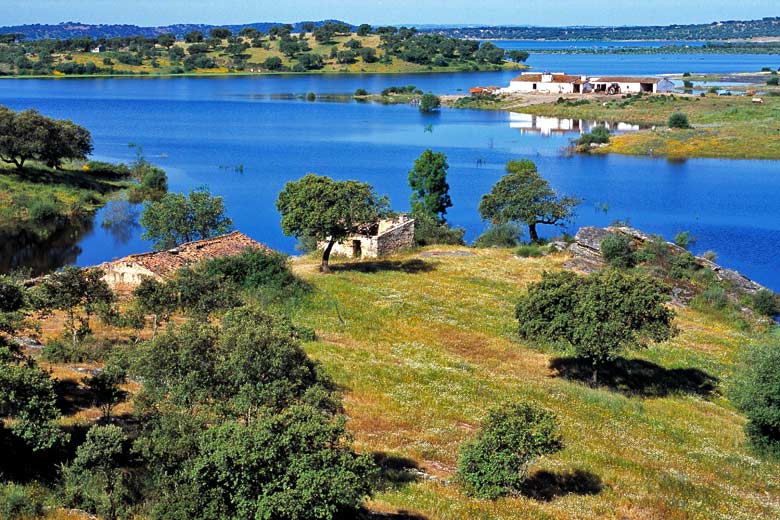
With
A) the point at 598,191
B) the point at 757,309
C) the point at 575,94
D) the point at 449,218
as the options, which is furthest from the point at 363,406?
the point at 575,94

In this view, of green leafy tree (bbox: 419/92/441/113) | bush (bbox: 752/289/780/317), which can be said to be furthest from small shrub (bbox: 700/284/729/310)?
green leafy tree (bbox: 419/92/441/113)

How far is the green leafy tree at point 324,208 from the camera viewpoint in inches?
1597

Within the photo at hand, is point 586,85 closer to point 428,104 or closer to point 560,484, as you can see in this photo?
point 428,104

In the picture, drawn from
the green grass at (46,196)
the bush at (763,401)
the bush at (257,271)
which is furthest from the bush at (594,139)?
the bush at (763,401)

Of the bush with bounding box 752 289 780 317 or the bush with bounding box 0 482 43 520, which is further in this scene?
the bush with bounding box 752 289 780 317

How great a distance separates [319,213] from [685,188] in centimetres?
5621

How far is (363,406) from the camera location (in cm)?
2383

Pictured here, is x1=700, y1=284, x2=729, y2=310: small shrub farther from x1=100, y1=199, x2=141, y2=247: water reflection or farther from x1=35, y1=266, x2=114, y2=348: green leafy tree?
x1=100, y1=199, x2=141, y2=247: water reflection

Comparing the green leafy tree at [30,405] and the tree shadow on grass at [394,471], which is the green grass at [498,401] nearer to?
the tree shadow on grass at [394,471]

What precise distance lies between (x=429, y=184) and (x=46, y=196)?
110 ft

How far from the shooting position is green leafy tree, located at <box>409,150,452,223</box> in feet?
217

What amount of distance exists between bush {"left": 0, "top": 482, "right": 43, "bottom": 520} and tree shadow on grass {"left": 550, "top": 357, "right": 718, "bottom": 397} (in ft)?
67.8

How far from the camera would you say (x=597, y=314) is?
28.8 metres

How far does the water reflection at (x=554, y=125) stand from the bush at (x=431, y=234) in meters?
66.3
